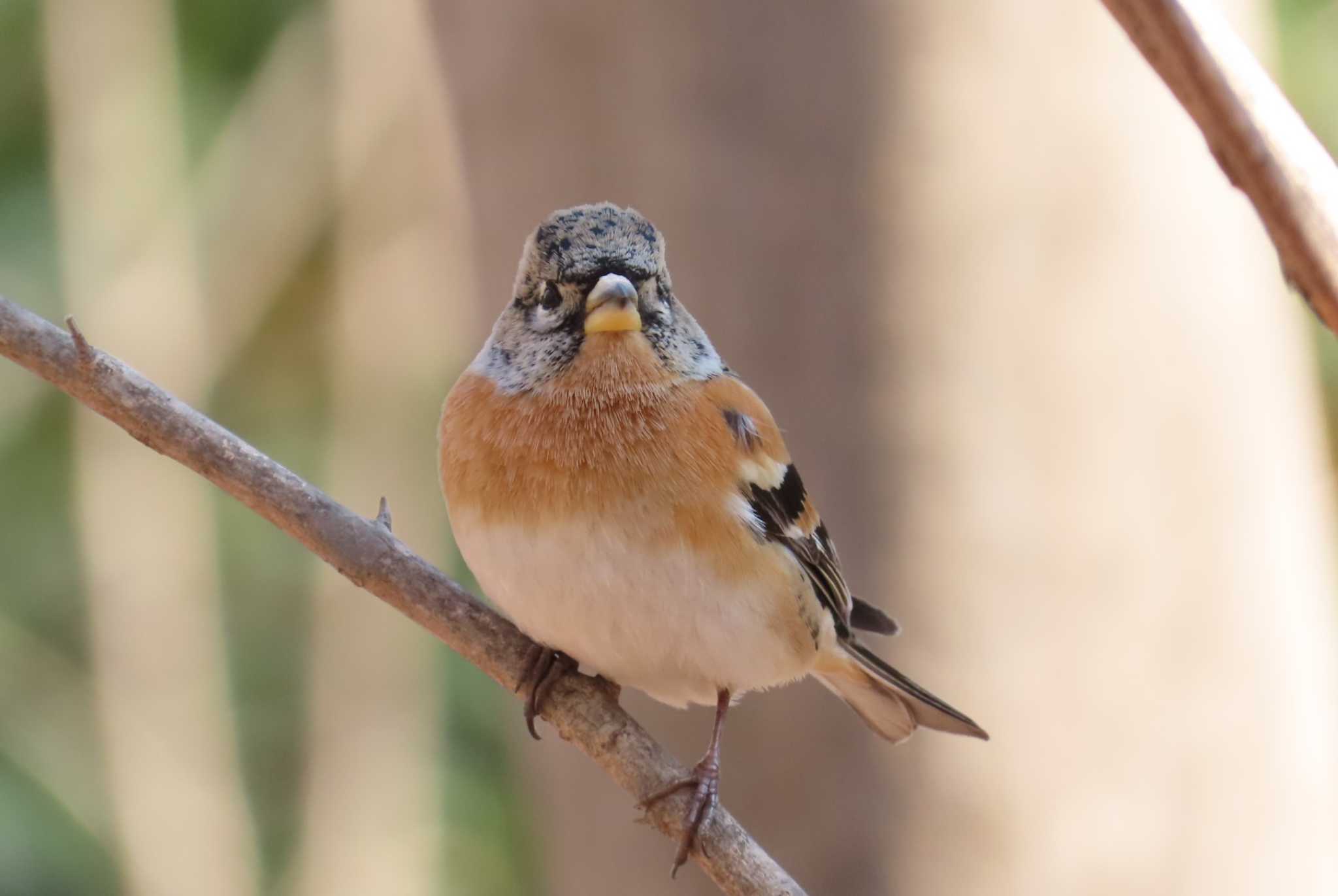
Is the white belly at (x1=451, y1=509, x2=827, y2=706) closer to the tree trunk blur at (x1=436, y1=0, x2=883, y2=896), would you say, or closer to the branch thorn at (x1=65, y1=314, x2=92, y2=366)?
the branch thorn at (x1=65, y1=314, x2=92, y2=366)

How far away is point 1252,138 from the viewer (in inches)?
34.0

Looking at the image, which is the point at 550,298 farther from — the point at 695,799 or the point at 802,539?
the point at 695,799

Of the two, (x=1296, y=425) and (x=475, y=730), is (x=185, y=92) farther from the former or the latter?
(x=1296, y=425)

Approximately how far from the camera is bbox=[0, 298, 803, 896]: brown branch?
1.50 m

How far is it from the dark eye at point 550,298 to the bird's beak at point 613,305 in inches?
3.3

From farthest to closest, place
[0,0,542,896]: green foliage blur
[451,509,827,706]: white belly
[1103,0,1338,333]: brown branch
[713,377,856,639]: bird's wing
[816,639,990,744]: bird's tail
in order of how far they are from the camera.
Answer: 1. [0,0,542,896]: green foliage blur
2. [816,639,990,744]: bird's tail
3. [713,377,856,639]: bird's wing
4. [451,509,827,706]: white belly
5. [1103,0,1338,333]: brown branch

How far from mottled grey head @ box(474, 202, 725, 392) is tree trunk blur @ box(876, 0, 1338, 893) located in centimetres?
79

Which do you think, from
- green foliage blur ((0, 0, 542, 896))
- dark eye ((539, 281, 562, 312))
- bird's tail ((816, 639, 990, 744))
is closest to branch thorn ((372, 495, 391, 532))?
dark eye ((539, 281, 562, 312))

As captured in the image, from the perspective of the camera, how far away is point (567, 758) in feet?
8.78

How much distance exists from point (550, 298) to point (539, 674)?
18.7 inches

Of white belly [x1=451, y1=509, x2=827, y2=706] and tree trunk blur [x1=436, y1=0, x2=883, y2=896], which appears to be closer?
white belly [x1=451, y1=509, x2=827, y2=706]

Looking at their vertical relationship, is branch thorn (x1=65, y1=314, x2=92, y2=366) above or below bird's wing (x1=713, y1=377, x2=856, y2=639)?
below

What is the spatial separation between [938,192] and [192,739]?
9.89 feet

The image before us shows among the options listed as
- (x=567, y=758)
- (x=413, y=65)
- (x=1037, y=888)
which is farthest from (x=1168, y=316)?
(x=413, y=65)
